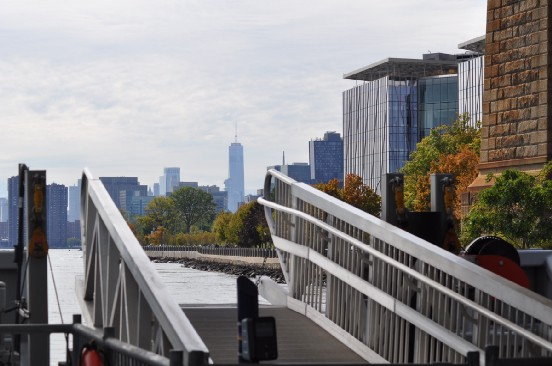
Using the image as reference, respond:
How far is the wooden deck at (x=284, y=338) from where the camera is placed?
1041cm

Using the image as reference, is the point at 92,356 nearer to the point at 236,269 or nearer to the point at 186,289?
the point at 186,289

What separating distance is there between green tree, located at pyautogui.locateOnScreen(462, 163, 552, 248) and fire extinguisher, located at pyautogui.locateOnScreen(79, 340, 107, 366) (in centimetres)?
3203

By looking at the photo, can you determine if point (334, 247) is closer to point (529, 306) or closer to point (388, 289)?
point (388, 289)

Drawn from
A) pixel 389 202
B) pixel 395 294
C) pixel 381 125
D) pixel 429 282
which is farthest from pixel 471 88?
pixel 429 282

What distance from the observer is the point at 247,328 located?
546 centimetres

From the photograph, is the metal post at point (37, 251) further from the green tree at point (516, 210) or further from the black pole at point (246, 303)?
the green tree at point (516, 210)

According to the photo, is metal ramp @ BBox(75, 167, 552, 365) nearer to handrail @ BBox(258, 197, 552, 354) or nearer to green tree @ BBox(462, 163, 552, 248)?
handrail @ BBox(258, 197, 552, 354)

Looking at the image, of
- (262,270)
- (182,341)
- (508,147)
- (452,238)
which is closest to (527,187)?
(508,147)

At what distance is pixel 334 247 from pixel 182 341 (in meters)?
5.30

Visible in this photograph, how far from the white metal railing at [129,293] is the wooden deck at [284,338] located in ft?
3.10

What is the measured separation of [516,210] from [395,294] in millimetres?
31129

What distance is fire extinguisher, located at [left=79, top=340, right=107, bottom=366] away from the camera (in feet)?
26.9

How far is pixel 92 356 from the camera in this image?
27.2 feet

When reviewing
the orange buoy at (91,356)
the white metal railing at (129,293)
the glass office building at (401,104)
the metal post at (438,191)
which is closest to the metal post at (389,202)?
the metal post at (438,191)
